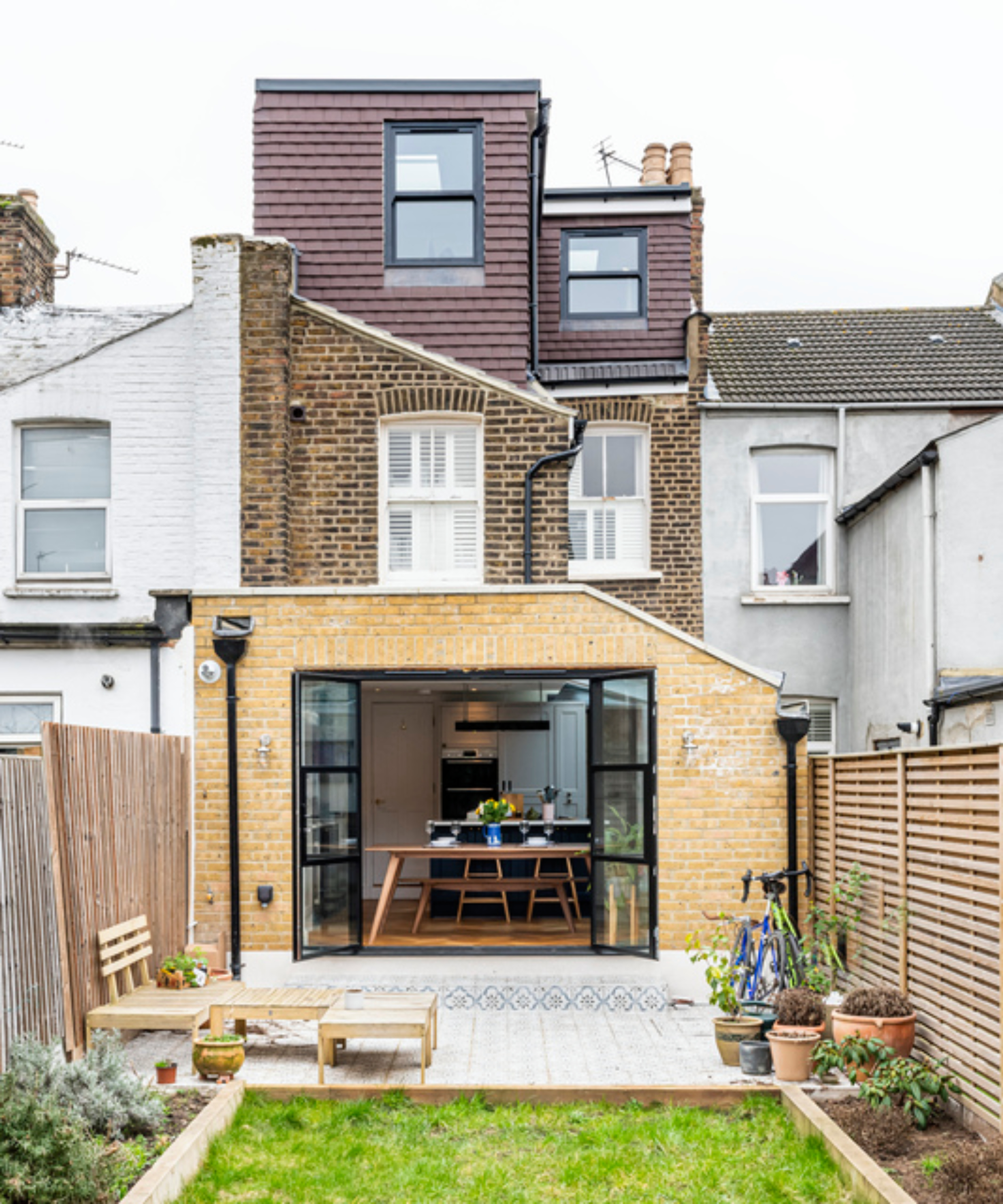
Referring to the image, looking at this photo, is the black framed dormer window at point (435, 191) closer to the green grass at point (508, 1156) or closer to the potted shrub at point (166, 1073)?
the potted shrub at point (166, 1073)

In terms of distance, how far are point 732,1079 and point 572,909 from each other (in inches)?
232

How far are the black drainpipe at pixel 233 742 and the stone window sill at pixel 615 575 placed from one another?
4664 mm

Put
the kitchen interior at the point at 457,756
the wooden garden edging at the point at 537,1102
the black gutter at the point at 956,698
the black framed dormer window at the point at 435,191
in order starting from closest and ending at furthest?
the wooden garden edging at the point at 537,1102
the black gutter at the point at 956,698
the black framed dormer window at the point at 435,191
the kitchen interior at the point at 457,756

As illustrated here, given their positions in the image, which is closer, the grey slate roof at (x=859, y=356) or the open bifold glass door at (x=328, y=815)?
the open bifold glass door at (x=328, y=815)

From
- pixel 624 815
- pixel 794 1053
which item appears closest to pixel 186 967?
pixel 624 815

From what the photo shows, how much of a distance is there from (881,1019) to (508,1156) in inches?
91.6

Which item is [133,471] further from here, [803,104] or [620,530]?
[803,104]

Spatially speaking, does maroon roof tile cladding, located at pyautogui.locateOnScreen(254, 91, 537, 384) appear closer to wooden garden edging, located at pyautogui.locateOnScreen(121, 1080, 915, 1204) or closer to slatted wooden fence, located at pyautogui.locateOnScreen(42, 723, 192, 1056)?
slatted wooden fence, located at pyautogui.locateOnScreen(42, 723, 192, 1056)

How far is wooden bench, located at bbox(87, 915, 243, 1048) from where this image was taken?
7863 mm

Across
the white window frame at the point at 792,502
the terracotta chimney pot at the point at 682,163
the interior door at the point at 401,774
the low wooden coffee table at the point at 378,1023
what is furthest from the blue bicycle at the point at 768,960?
the terracotta chimney pot at the point at 682,163

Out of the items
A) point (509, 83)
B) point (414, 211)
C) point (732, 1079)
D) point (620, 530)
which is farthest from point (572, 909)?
point (509, 83)

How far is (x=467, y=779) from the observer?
16469 millimetres

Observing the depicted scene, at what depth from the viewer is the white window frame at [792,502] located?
15.3m

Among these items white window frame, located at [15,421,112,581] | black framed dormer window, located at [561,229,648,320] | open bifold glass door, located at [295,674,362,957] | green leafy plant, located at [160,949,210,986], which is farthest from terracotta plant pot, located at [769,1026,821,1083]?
black framed dormer window, located at [561,229,648,320]
